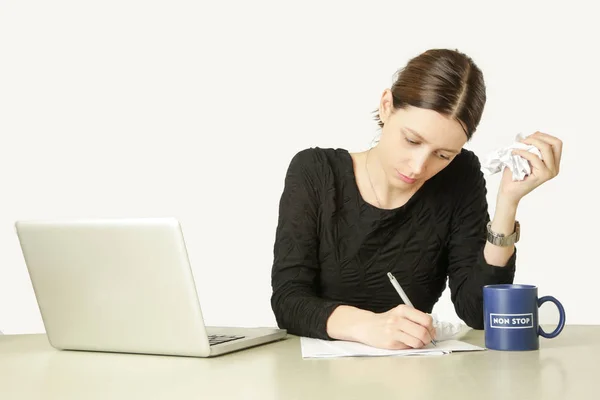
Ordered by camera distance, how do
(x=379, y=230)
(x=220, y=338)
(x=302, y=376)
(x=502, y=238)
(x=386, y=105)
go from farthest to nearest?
(x=379, y=230), (x=386, y=105), (x=502, y=238), (x=220, y=338), (x=302, y=376)

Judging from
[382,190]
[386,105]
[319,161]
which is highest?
[386,105]

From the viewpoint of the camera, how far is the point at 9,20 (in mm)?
3844

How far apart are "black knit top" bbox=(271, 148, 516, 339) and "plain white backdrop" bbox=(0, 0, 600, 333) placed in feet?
5.78

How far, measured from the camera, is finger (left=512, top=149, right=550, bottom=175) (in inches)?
63.5

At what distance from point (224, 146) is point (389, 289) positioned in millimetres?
2011

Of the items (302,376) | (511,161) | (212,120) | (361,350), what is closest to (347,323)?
(361,350)

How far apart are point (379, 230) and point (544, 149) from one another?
535mm

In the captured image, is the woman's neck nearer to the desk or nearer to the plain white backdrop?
the desk

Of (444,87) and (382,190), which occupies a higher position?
(444,87)

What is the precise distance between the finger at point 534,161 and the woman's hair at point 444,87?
0.18m

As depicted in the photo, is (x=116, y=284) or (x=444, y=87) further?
(x=444, y=87)

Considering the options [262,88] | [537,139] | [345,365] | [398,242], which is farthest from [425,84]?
[262,88]

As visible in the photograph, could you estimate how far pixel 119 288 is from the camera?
4.71ft

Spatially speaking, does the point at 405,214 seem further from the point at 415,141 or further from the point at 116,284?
the point at 116,284
